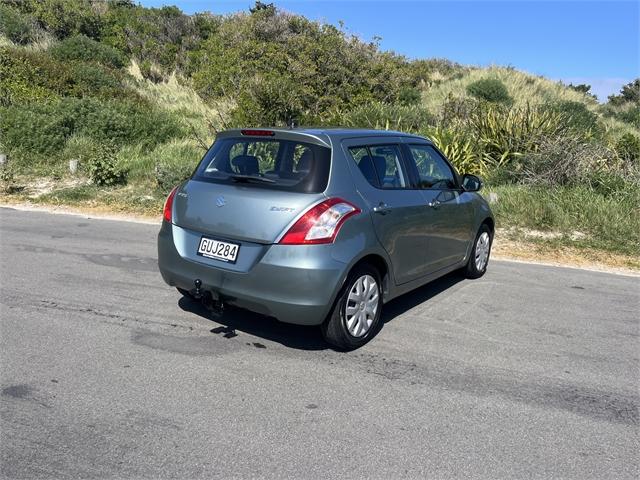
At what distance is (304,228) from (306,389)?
1118 mm

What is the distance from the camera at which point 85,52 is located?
1049 inches

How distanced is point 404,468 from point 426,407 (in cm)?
71

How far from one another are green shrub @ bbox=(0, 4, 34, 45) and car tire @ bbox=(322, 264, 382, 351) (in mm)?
29563

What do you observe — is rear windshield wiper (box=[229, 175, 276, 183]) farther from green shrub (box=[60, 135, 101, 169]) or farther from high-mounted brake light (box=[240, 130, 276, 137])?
green shrub (box=[60, 135, 101, 169])

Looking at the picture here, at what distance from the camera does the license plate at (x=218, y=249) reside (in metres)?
4.34

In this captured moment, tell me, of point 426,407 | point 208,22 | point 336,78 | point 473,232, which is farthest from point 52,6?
point 426,407

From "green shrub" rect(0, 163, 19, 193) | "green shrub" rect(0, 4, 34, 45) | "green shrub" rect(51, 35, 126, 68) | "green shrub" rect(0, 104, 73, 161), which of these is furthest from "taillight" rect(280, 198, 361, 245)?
"green shrub" rect(0, 4, 34, 45)

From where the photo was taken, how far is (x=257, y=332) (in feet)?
15.9

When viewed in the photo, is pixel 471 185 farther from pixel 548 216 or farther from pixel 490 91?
pixel 490 91

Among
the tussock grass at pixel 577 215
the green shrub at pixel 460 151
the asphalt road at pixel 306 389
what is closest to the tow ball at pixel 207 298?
the asphalt road at pixel 306 389

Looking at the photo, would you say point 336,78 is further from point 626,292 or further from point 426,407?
point 426,407

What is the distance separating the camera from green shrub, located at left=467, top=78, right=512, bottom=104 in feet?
92.8

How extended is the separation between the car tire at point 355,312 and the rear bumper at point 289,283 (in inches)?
5.8

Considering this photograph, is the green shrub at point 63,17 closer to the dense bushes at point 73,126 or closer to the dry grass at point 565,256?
the dense bushes at point 73,126
